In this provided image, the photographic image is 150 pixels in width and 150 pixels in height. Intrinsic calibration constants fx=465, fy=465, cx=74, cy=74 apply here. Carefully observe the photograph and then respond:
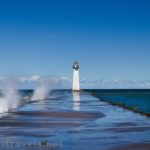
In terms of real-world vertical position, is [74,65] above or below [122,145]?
above

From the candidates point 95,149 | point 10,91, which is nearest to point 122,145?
point 95,149

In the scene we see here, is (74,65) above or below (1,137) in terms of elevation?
above

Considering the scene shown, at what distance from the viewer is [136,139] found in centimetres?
1836

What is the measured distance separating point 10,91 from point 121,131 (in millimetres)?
43557

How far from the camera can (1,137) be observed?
1867 centimetres

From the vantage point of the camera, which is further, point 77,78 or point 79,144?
point 77,78

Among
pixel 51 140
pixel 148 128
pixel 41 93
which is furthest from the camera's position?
pixel 41 93

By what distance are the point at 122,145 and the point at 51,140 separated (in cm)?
291

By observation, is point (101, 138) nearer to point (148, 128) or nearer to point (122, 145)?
point (122, 145)

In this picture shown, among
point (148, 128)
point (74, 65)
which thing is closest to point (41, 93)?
point (74, 65)

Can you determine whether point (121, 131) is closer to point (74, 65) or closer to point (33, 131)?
point (33, 131)

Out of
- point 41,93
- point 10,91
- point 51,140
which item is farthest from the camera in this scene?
point 41,93

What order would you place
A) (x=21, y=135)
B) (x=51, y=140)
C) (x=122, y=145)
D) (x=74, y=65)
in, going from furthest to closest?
1. (x=74, y=65)
2. (x=21, y=135)
3. (x=51, y=140)
4. (x=122, y=145)

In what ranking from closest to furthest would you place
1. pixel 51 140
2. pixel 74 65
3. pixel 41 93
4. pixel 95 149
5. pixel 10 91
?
pixel 95 149
pixel 51 140
pixel 10 91
pixel 41 93
pixel 74 65
